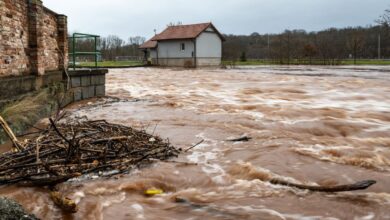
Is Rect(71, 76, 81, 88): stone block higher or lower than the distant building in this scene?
lower

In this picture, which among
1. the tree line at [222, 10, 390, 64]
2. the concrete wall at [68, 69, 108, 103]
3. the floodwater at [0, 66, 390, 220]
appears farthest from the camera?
the tree line at [222, 10, 390, 64]

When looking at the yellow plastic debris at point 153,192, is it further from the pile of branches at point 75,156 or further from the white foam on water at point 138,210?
the pile of branches at point 75,156

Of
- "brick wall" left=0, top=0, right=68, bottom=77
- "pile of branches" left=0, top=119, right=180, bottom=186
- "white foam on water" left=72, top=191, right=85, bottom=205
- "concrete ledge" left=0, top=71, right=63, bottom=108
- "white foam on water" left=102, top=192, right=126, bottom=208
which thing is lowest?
"white foam on water" left=102, top=192, right=126, bottom=208

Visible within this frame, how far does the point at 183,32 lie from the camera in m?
44.7

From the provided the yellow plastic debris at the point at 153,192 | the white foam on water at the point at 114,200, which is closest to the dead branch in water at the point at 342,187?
the yellow plastic debris at the point at 153,192

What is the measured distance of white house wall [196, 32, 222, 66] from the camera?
4334 cm

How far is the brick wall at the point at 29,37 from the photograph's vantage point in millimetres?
8180

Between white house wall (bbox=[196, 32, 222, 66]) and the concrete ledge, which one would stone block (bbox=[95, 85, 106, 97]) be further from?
white house wall (bbox=[196, 32, 222, 66])

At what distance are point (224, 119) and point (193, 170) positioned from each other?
4.27 metres

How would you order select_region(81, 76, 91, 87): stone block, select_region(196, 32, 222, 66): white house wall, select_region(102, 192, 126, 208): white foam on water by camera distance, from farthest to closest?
select_region(196, 32, 222, 66): white house wall, select_region(81, 76, 91, 87): stone block, select_region(102, 192, 126, 208): white foam on water

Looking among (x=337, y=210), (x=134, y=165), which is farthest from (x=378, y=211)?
(x=134, y=165)

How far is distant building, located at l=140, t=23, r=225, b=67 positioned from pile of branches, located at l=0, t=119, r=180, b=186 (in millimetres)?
37080

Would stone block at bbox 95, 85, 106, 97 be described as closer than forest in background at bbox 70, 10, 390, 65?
Yes

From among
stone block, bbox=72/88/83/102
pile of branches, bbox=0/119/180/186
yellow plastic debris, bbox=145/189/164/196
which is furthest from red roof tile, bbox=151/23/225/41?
yellow plastic debris, bbox=145/189/164/196
